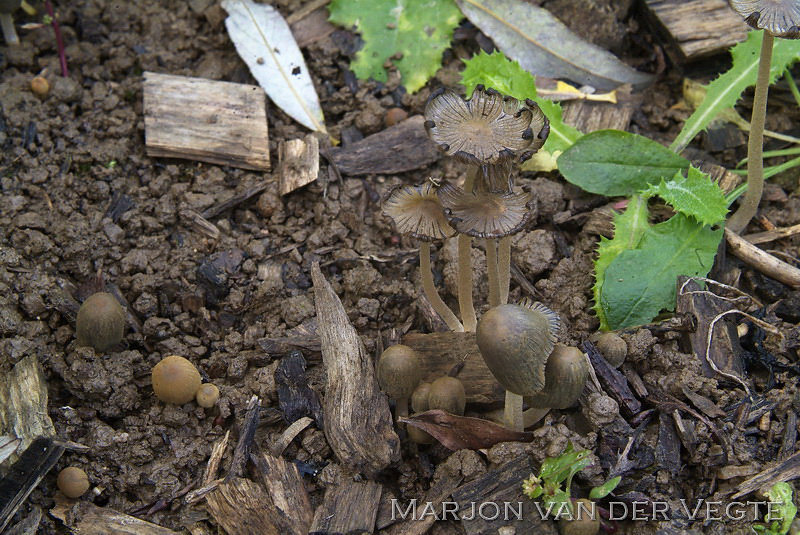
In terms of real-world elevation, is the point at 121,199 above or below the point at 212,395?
above

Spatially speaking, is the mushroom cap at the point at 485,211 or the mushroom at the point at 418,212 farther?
the mushroom at the point at 418,212

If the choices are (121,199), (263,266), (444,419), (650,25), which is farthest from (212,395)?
(650,25)

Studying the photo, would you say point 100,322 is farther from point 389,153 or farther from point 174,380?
point 389,153

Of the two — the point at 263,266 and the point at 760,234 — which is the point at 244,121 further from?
the point at 760,234

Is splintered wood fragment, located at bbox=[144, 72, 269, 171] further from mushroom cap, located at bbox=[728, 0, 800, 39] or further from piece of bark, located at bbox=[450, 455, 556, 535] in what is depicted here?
mushroom cap, located at bbox=[728, 0, 800, 39]

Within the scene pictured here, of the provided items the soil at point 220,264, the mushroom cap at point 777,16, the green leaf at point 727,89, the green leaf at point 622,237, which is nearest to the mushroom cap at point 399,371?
the soil at point 220,264

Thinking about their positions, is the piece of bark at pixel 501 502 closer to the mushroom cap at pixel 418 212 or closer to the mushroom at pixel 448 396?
the mushroom at pixel 448 396

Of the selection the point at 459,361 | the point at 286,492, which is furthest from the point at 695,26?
the point at 286,492

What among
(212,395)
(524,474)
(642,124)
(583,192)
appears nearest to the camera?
(524,474)
